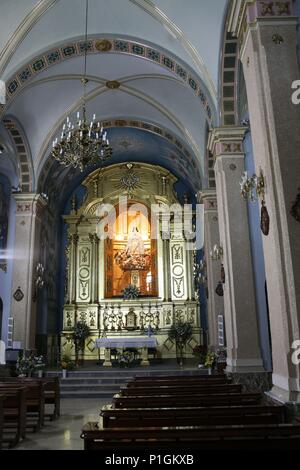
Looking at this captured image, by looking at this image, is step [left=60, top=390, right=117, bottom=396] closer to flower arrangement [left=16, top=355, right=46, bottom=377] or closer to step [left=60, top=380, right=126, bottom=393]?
step [left=60, top=380, right=126, bottom=393]

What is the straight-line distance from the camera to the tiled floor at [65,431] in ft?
17.7

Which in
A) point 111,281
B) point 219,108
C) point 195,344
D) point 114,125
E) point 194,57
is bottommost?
point 195,344

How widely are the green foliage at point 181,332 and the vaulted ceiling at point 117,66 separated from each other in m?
5.35

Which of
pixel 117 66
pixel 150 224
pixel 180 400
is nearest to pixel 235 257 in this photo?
pixel 180 400

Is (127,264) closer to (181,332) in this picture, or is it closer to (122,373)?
(181,332)

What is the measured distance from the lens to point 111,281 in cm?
1623

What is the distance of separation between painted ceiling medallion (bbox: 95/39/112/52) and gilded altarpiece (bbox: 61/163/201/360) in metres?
6.77

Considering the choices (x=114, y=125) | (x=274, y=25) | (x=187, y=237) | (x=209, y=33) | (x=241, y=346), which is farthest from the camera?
(x=187, y=237)

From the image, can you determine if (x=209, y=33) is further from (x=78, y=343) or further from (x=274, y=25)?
(x=78, y=343)

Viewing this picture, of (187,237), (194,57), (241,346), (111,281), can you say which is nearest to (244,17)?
(194,57)

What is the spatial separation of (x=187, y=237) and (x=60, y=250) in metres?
5.17

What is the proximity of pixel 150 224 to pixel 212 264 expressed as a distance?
210 inches

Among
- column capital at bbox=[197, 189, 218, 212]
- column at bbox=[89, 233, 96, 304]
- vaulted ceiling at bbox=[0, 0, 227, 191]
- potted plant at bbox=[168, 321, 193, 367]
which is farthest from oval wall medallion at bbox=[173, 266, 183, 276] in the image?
column capital at bbox=[197, 189, 218, 212]

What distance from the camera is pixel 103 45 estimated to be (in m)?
10.3
